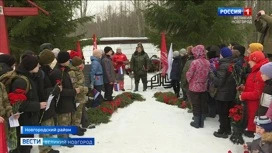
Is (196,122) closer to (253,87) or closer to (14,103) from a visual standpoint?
(253,87)

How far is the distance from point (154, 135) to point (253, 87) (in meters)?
2.29

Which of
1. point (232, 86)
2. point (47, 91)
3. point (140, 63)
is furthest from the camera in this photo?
point (140, 63)

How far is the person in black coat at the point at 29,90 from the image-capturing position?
14.2ft

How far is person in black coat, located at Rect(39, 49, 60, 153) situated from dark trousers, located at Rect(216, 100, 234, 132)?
334cm

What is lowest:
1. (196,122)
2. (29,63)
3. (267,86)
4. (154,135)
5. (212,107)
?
(154,135)

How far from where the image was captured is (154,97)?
1056cm

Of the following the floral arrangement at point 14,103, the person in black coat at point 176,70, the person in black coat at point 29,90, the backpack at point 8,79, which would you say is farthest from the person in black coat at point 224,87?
the person in black coat at point 176,70

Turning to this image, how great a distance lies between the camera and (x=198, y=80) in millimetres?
6629

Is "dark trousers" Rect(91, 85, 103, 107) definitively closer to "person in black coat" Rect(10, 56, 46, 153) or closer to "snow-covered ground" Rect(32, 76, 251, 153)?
"snow-covered ground" Rect(32, 76, 251, 153)

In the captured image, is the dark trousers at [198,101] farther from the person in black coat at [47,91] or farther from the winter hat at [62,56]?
the person in black coat at [47,91]

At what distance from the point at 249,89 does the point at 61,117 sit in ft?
11.6

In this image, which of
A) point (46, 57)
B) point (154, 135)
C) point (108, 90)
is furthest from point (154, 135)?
point (108, 90)

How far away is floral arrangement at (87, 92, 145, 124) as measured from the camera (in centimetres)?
736

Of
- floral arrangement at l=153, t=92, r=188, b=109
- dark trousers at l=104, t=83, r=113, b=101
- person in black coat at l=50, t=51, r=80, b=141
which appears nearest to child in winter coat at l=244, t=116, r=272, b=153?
person in black coat at l=50, t=51, r=80, b=141
